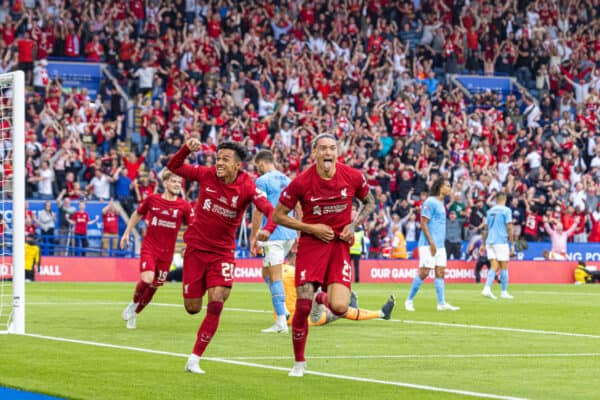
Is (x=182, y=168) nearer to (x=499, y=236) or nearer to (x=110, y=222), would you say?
(x=499, y=236)

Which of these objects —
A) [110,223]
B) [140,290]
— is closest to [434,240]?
[140,290]

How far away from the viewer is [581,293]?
1275 inches

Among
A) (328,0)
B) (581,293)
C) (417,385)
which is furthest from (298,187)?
(328,0)

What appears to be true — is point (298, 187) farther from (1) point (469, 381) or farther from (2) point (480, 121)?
(2) point (480, 121)

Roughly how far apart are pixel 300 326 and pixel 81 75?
31119 mm

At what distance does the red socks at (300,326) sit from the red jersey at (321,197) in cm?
69

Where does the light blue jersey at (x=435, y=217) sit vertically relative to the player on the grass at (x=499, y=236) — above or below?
above

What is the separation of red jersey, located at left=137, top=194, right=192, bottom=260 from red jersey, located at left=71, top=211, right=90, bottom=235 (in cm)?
1787

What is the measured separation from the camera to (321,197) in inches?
489

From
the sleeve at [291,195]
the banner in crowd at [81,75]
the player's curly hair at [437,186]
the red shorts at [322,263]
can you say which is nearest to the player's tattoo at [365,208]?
the red shorts at [322,263]

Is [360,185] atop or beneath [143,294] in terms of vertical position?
atop

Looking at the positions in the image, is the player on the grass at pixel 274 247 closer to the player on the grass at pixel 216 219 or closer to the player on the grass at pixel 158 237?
the player on the grass at pixel 158 237

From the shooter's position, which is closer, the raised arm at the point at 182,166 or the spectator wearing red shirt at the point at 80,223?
the raised arm at the point at 182,166

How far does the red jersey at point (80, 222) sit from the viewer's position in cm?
3634
